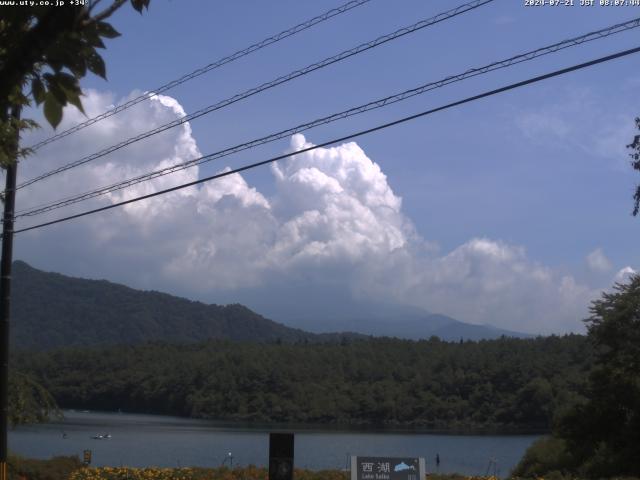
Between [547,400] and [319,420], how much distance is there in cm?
2711

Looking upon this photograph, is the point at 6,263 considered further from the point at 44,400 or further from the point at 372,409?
the point at 372,409

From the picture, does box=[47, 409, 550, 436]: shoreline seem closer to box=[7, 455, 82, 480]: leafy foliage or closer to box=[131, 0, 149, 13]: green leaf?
box=[7, 455, 82, 480]: leafy foliage

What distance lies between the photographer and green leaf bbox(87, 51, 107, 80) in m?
3.82

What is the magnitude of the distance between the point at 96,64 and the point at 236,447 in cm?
5354

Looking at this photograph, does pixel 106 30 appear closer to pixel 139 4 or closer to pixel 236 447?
pixel 139 4

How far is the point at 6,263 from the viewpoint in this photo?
1619 cm

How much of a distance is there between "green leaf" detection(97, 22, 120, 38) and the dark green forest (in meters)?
80.6

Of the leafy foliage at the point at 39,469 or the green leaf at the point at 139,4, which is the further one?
the leafy foliage at the point at 39,469

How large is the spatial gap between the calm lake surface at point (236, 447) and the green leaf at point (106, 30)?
31706mm

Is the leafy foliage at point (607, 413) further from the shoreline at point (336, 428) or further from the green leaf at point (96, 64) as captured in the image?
the shoreline at point (336, 428)

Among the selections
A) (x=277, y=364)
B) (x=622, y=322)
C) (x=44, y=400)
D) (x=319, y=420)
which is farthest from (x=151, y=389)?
(x=44, y=400)

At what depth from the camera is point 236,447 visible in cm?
5544

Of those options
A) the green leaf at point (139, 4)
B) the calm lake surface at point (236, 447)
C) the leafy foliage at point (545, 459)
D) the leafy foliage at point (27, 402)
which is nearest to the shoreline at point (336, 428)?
the calm lake surface at point (236, 447)

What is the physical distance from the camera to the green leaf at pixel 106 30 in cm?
378
